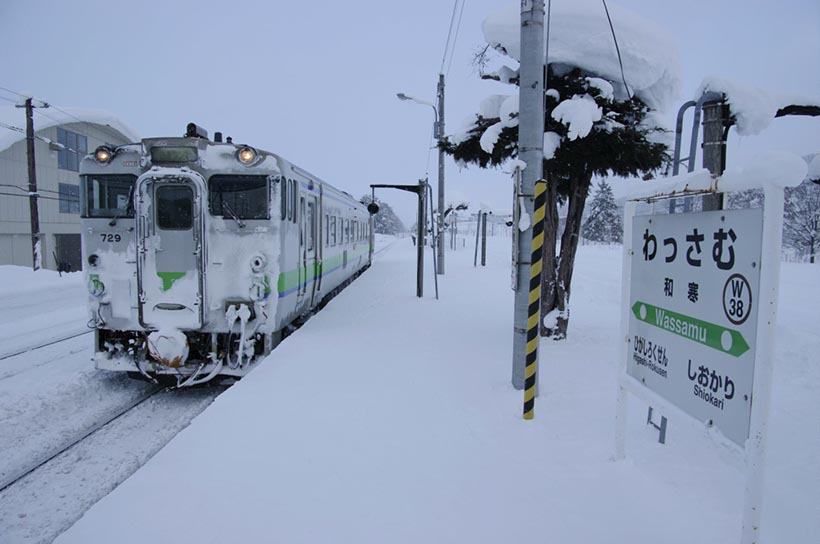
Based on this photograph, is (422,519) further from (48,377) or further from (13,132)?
(13,132)

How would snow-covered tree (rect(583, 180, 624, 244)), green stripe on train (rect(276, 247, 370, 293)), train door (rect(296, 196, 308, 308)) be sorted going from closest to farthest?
green stripe on train (rect(276, 247, 370, 293)) < train door (rect(296, 196, 308, 308)) < snow-covered tree (rect(583, 180, 624, 244))

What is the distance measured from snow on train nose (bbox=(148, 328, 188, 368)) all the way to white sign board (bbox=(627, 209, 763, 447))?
533cm

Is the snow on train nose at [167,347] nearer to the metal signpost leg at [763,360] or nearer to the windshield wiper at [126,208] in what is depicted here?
the windshield wiper at [126,208]

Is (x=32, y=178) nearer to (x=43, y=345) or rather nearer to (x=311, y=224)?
(x=43, y=345)

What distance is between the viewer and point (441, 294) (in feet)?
42.2

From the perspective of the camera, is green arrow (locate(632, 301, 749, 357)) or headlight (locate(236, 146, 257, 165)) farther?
headlight (locate(236, 146, 257, 165))

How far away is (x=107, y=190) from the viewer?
6.54 meters

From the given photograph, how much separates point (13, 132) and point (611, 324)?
28.7 m

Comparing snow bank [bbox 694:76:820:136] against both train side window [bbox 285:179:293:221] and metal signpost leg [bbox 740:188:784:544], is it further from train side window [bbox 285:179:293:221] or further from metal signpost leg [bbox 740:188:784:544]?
train side window [bbox 285:179:293:221]

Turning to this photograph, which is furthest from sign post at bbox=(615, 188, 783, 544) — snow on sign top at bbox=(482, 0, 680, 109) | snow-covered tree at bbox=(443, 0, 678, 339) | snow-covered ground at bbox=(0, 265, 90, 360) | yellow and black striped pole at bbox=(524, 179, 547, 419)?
snow-covered ground at bbox=(0, 265, 90, 360)

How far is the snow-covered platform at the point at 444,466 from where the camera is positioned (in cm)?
297

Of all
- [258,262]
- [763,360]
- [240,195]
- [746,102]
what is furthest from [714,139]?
[240,195]

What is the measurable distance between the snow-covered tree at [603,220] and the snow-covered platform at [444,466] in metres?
42.9

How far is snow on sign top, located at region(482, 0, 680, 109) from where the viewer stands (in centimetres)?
631
